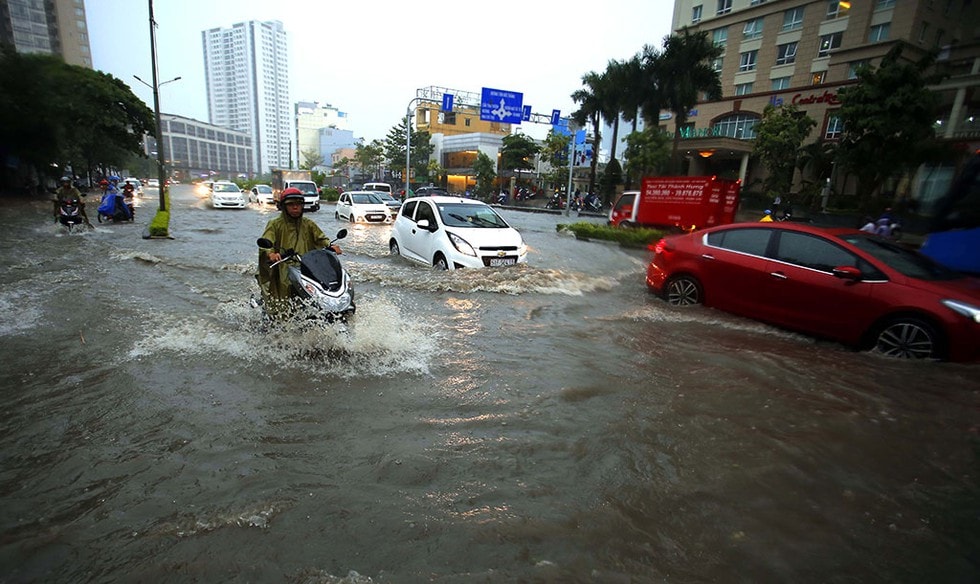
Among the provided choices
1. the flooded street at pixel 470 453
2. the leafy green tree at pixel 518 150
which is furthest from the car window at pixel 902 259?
the leafy green tree at pixel 518 150

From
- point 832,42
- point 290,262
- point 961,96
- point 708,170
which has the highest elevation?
point 832,42

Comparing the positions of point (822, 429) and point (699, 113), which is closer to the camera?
point (822, 429)

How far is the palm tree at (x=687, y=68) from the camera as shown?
1212 inches

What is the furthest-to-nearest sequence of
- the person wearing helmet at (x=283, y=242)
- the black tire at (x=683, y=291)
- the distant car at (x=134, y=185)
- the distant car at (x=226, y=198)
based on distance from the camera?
the distant car at (x=226, y=198)
the distant car at (x=134, y=185)
the black tire at (x=683, y=291)
the person wearing helmet at (x=283, y=242)

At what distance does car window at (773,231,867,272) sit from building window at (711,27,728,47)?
41269 mm

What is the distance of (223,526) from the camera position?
245 centimetres

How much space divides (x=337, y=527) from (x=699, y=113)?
45954 millimetres

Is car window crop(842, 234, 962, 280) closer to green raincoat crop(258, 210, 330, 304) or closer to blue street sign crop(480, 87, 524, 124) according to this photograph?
green raincoat crop(258, 210, 330, 304)

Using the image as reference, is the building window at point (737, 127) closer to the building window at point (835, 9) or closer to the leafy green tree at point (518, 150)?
the building window at point (835, 9)

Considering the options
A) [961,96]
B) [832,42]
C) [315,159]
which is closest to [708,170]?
[832,42]

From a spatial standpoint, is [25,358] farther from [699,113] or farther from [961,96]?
[699,113]

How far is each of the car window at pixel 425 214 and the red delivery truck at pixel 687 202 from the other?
11.1 meters

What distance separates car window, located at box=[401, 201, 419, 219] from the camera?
35.9 ft

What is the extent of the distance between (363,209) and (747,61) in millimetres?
34759
